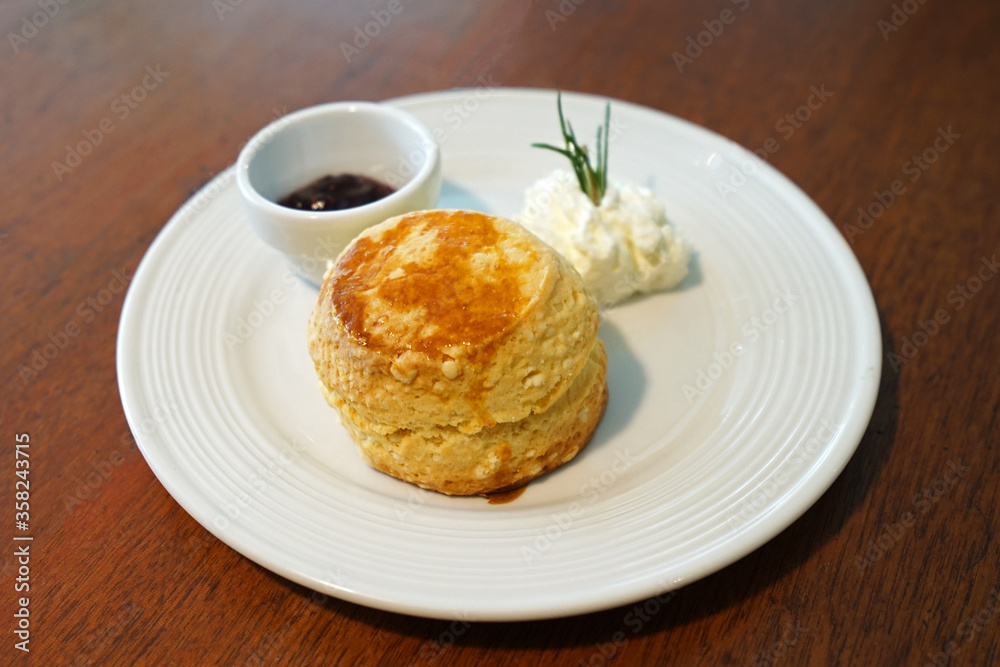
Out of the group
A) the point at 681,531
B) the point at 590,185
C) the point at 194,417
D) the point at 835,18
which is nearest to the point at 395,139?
the point at 590,185

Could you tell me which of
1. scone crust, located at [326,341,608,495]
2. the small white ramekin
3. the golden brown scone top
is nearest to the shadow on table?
scone crust, located at [326,341,608,495]

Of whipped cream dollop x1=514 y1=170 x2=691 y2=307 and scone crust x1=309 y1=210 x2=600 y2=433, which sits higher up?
scone crust x1=309 y1=210 x2=600 y2=433

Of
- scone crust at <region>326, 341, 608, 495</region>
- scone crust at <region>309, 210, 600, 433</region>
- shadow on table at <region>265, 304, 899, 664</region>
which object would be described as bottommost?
shadow on table at <region>265, 304, 899, 664</region>

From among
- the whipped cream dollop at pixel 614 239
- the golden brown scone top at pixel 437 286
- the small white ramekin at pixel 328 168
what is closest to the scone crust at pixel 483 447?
the golden brown scone top at pixel 437 286

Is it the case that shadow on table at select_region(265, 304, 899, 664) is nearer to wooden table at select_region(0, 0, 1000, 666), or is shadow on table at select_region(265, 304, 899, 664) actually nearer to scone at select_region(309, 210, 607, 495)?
wooden table at select_region(0, 0, 1000, 666)

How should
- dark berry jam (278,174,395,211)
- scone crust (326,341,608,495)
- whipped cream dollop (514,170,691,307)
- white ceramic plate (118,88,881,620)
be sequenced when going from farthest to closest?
dark berry jam (278,174,395,211)
whipped cream dollop (514,170,691,307)
scone crust (326,341,608,495)
white ceramic plate (118,88,881,620)

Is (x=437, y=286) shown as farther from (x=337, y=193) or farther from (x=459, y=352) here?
(x=337, y=193)

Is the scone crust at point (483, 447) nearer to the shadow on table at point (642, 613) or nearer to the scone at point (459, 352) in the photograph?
the scone at point (459, 352)

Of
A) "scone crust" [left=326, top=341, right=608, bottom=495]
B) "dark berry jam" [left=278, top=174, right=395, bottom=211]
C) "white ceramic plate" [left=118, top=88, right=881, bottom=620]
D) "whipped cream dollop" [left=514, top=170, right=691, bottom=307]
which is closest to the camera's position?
"white ceramic plate" [left=118, top=88, right=881, bottom=620]
